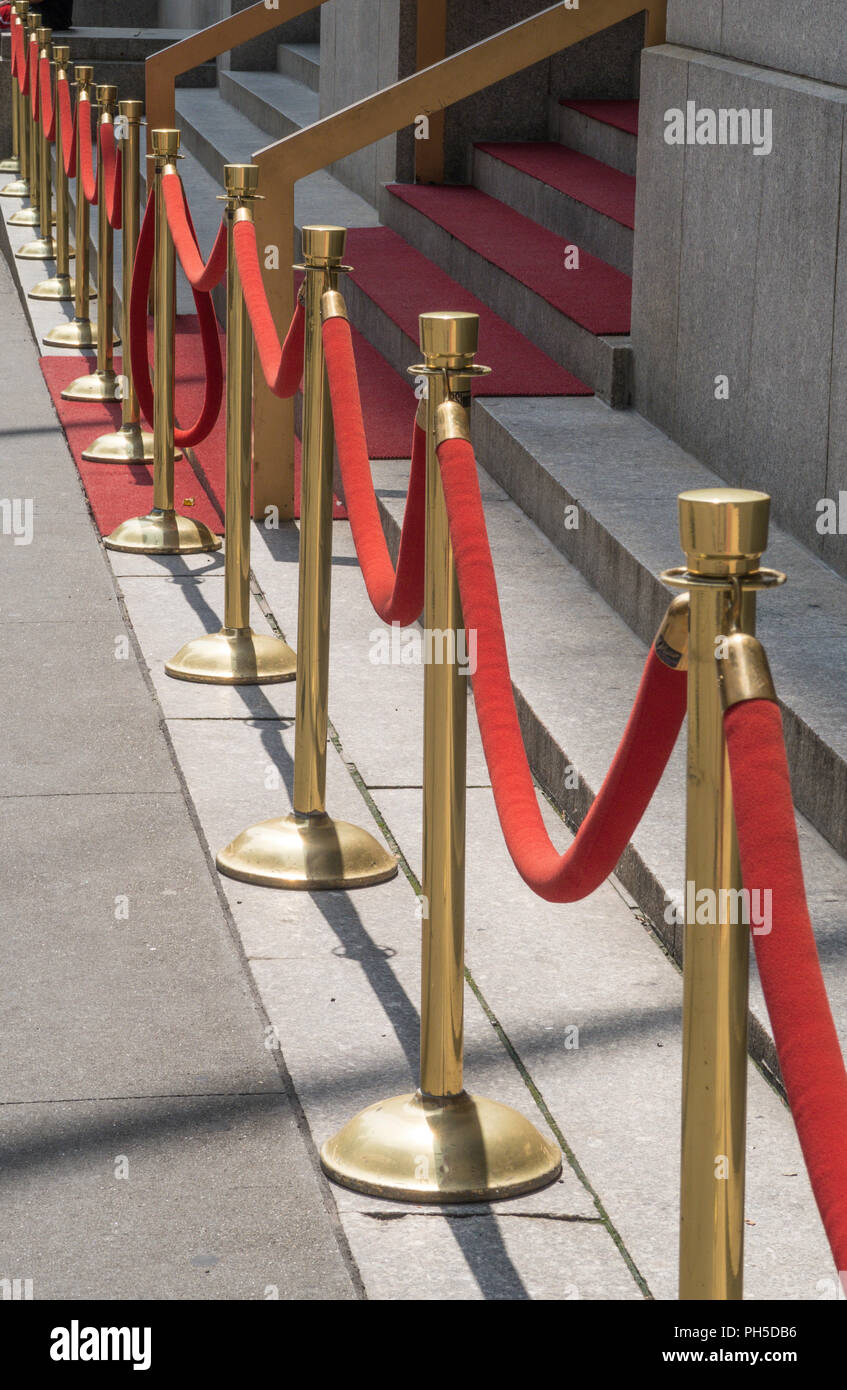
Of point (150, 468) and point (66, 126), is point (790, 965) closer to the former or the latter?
point (150, 468)

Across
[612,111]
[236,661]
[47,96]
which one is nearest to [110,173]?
[612,111]

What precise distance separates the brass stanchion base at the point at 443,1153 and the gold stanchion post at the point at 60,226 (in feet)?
27.0

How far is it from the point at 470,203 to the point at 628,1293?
758 cm

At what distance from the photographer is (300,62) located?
15.5 meters

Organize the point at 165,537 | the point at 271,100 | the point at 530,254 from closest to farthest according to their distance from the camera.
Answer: the point at 165,537, the point at 530,254, the point at 271,100

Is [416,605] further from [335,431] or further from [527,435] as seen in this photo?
[527,435]

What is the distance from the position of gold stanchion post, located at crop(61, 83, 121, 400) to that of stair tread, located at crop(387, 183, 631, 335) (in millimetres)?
1531

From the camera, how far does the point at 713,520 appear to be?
184 centimetres

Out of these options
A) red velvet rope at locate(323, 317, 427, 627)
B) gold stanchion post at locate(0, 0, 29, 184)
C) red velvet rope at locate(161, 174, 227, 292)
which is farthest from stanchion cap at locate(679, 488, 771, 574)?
gold stanchion post at locate(0, 0, 29, 184)

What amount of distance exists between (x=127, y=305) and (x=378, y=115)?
43.8 inches

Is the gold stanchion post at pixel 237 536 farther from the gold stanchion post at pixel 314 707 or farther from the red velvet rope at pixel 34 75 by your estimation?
the red velvet rope at pixel 34 75

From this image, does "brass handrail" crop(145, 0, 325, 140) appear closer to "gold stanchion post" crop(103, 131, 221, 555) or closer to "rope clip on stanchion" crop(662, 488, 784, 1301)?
"gold stanchion post" crop(103, 131, 221, 555)

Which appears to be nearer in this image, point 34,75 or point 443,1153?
point 443,1153

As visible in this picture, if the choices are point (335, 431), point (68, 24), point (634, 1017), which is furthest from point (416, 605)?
point (68, 24)
